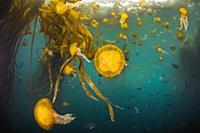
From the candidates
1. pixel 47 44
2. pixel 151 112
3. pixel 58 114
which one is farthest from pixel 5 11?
pixel 151 112

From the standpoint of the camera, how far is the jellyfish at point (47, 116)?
1.00 metres

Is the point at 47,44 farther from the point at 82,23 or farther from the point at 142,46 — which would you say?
the point at 142,46

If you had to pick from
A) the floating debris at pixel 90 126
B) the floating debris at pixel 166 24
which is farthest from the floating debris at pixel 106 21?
the floating debris at pixel 90 126

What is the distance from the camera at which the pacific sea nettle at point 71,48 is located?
0.97m

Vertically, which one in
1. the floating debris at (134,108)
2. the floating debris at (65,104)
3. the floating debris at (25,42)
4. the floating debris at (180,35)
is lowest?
the floating debris at (134,108)

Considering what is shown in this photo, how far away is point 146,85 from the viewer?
97cm

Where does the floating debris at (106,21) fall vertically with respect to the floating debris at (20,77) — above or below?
A: above

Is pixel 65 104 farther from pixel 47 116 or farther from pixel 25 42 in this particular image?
pixel 25 42

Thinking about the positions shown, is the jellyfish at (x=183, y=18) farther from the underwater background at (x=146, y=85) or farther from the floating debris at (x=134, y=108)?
the floating debris at (x=134, y=108)

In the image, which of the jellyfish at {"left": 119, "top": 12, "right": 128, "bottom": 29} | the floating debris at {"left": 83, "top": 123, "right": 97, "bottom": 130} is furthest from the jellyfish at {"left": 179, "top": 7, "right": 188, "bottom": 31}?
the floating debris at {"left": 83, "top": 123, "right": 97, "bottom": 130}

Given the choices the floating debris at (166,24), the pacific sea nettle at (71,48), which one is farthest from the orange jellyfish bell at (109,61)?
the floating debris at (166,24)

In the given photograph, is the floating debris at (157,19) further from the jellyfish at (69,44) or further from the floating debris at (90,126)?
the floating debris at (90,126)

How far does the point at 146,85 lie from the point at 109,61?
9cm

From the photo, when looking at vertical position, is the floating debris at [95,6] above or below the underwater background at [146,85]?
above
